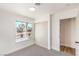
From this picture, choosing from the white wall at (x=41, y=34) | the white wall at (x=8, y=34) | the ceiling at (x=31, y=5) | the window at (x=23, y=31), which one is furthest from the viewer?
the white wall at (x=41, y=34)

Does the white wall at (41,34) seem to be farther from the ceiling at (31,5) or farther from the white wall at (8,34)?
the ceiling at (31,5)

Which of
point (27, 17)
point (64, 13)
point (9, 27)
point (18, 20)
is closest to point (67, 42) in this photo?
point (64, 13)

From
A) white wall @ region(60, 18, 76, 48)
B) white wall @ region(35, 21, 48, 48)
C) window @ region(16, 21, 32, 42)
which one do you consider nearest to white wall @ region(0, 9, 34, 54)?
window @ region(16, 21, 32, 42)

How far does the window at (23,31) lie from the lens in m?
2.93

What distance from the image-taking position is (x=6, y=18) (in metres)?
2.79

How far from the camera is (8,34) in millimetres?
2932

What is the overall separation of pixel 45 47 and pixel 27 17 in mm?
1389

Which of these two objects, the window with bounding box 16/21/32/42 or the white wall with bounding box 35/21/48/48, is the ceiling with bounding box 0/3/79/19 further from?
the white wall with bounding box 35/21/48/48

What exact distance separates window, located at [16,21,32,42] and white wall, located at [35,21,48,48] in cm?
27

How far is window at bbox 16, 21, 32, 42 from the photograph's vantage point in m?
2.93

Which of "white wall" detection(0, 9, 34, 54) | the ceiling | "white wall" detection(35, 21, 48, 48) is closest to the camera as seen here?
the ceiling

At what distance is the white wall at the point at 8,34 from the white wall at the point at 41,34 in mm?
271

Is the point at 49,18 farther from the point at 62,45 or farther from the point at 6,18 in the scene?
the point at 6,18

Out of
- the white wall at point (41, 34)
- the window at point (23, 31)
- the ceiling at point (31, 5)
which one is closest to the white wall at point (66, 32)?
the white wall at point (41, 34)
